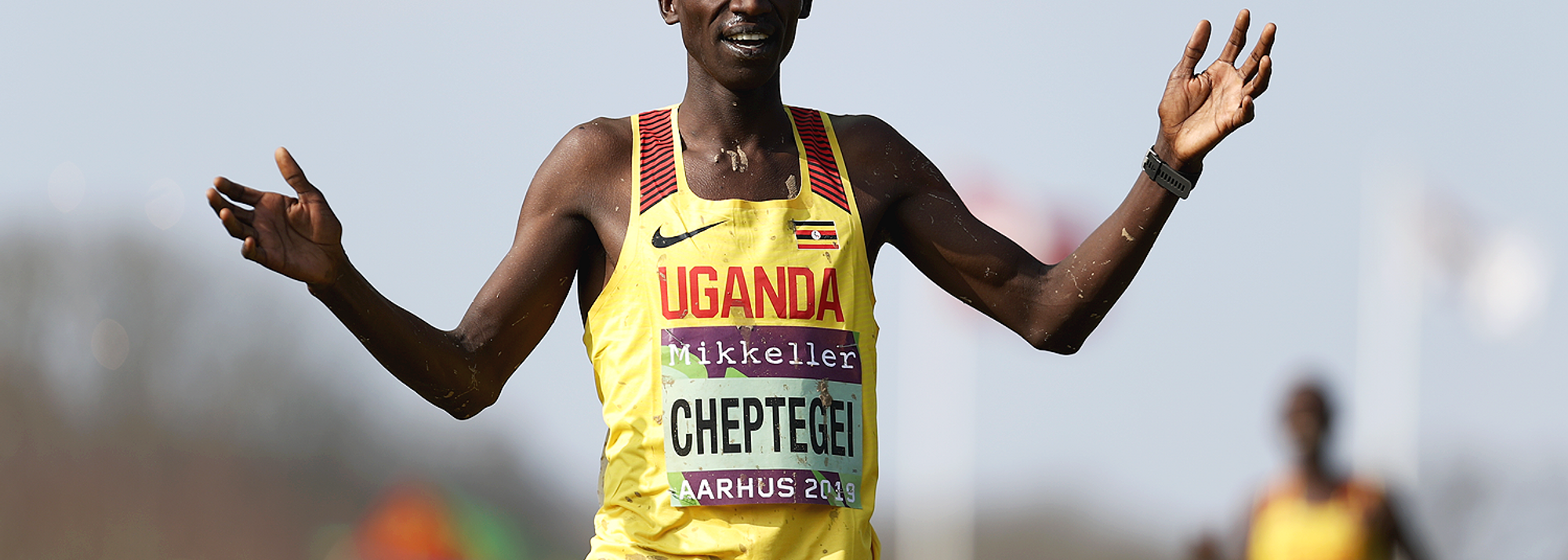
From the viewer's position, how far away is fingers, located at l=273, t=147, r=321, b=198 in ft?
8.92

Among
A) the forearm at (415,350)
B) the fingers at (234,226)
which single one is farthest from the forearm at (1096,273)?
the fingers at (234,226)

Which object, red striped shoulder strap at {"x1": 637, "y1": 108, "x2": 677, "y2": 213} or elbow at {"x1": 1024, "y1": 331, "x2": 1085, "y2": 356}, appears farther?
elbow at {"x1": 1024, "y1": 331, "x2": 1085, "y2": 356}

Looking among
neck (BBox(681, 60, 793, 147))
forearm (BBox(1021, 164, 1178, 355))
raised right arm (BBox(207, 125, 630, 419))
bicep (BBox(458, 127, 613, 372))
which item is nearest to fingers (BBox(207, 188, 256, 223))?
raised right arm (BBox(207, 125, 630, 419))

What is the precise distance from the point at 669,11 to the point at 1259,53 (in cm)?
127

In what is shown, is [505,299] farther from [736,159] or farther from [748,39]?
[748,39]

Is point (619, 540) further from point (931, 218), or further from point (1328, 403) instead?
point (1328, 403)

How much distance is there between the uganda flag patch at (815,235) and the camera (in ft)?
10.0

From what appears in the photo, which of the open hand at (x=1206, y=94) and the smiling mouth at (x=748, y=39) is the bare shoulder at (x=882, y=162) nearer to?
the smiling mouth at (x=748, y=39)

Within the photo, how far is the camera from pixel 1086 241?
316 cm

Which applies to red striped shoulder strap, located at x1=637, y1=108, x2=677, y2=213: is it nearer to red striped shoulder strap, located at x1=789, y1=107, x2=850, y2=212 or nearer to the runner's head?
red striped shoulder strap, located at x1=789, y1=107, x2=850, y2=212

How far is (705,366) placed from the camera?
2994 millimetres

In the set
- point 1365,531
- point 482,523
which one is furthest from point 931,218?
point 482,523

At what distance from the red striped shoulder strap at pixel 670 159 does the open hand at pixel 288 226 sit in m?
0.64

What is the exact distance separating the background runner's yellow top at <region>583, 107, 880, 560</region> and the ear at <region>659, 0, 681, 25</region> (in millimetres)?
482
